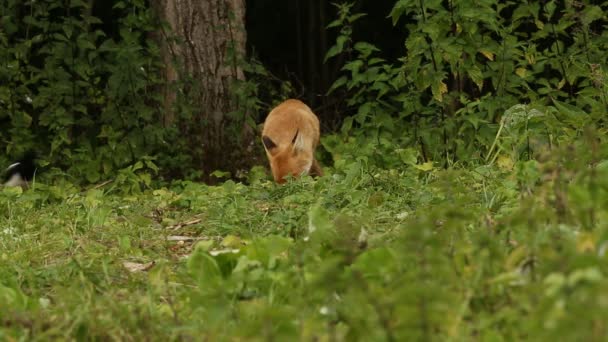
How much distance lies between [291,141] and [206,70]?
1.13m

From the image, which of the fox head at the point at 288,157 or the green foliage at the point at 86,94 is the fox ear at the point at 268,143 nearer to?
the fox head at the point at 288,157

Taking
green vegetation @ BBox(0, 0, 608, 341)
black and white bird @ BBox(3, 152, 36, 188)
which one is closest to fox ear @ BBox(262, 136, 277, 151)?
green vegetation @ BBox(0, 0, 608, 341)

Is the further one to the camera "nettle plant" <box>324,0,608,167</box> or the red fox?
the red fox

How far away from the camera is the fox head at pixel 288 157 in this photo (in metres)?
8.31

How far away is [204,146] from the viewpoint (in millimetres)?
8977

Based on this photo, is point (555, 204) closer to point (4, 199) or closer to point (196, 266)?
point (196, 266)

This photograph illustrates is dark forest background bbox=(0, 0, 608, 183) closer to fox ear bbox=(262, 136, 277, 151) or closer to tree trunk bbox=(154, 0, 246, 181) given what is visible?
tree trunk bbox=(154, 0, 246, 181)

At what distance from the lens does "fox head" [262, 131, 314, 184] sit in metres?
8.31

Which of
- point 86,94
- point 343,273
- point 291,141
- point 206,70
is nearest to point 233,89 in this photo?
point 206,70

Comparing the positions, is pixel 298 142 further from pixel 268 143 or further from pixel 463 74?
pixel 463 74

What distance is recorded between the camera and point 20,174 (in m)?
7.98

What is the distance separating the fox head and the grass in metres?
2.75

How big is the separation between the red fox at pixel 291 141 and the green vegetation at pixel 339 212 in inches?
9.9

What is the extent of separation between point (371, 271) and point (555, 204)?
59 centimetres
